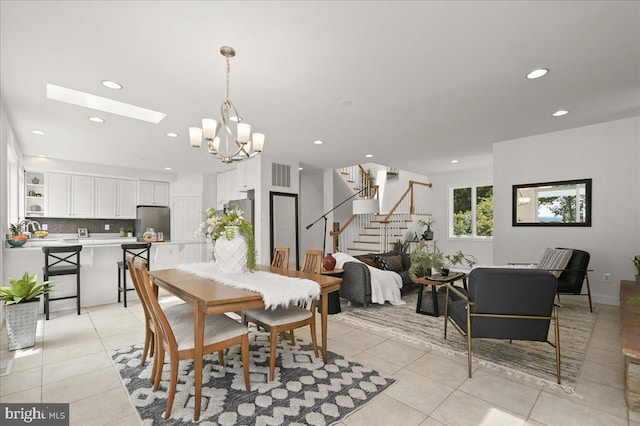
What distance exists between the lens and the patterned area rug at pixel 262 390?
1.92m

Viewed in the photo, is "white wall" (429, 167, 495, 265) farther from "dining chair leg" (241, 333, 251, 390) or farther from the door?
"dining chair leg" (241, 333, 251, 390)

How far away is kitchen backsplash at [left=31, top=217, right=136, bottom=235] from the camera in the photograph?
6.74 m

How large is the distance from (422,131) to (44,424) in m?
5.06

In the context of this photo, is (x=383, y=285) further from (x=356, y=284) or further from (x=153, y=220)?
(x=153, y=220)

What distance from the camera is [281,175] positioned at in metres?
6.57

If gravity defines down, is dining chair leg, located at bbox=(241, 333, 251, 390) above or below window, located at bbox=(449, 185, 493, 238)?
below

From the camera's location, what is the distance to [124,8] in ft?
6.48

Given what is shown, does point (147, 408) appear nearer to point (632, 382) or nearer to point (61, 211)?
point (632, 382)

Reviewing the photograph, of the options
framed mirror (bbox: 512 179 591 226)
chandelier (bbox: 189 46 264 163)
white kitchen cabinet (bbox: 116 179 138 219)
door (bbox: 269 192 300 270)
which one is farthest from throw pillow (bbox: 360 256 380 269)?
white kitchen cabinet (bbox: 116 179 138 219)

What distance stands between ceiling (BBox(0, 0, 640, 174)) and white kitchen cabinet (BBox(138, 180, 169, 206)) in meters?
2.86

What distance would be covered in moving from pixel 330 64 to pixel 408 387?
272 cm

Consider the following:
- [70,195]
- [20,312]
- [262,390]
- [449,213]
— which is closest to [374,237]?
[449,213]

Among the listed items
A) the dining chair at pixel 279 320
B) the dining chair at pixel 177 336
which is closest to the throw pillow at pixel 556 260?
the dining chair at pixel 279 320

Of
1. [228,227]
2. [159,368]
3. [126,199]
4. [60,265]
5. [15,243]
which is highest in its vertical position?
[126,199]
